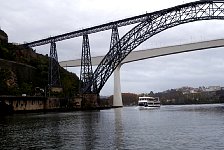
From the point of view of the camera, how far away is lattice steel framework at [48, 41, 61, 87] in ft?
255

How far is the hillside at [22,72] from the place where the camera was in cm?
6931

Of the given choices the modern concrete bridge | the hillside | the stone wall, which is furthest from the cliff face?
the modern concrete bridge

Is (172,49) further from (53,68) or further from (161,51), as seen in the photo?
(53,68)

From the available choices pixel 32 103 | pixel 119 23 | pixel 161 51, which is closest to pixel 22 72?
pixel 32 103

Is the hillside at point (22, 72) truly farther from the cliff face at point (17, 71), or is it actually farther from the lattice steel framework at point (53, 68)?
the lattice steel framework at point (53, 68)

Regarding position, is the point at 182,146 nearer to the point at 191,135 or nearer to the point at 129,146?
the point at 129,146

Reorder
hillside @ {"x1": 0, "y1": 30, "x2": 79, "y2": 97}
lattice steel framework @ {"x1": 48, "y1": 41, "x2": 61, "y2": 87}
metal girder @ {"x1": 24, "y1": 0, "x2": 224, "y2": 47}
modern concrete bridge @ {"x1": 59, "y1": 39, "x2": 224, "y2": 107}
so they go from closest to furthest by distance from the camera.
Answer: metal girder @ {"x1": 24, "y1": 0, "x2": 224, "y2": 47} → hillside @ {"x1": 0, "y1": 30, "x2": 79, "y2": 97} → lattice steel framework @ {"x1": 48, "y1": 41, "x2": 61, "y2": 87} → modern concrete bridge @ {"x1": 59, "y1": 39, "x2": 224, "y2": 107}

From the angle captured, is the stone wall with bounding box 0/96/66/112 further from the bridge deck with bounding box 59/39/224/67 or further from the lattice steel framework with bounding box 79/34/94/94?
the bridge deck with bounding box 59/39/224/67

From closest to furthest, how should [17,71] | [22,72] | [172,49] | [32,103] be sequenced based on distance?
[32,103] < [17,71] < [22,72] < [172,49]

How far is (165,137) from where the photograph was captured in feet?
75.8

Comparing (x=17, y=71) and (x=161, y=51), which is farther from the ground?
(x=161, y=51)

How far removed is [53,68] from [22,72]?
262 inches

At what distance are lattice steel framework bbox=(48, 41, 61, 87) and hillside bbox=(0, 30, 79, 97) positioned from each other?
2.18 meters

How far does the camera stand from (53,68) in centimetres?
8156
